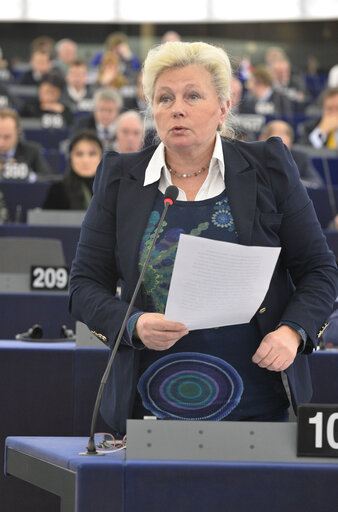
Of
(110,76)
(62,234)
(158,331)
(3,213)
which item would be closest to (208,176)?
(158,331)

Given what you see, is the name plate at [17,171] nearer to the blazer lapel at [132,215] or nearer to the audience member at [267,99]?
the blazer lapel at [132,215]

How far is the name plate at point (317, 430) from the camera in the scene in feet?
5.27

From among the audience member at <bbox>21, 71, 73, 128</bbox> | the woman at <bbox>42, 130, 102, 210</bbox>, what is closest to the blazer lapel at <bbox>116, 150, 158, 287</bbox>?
the woman at <bbox>42, 130, 102, 210</bbox>

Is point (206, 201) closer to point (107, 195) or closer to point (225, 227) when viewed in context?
point (225, 227)

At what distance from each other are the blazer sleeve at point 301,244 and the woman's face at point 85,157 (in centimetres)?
379

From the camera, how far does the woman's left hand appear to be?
1745 mm

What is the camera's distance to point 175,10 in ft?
50.5

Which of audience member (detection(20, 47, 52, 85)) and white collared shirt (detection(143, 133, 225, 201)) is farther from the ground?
audience member (detection(20, 47, 52, 85))

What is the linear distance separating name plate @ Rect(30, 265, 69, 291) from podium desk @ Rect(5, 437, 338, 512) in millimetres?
1923

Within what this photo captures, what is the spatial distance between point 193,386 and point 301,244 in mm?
337

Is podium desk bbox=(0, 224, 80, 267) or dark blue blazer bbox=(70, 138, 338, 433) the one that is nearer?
dark blue blazer bbox=(70, 138, 338, 433)

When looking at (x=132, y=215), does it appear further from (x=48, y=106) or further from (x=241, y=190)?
(x=48, y=106)

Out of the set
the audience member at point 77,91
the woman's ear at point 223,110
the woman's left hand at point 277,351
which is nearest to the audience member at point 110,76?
the audience member at point 77,91

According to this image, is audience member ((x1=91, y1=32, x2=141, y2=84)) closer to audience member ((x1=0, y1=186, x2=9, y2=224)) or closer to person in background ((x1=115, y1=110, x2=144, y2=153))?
person in background ((x1=115, y1=110, x2=144, y2=153))
